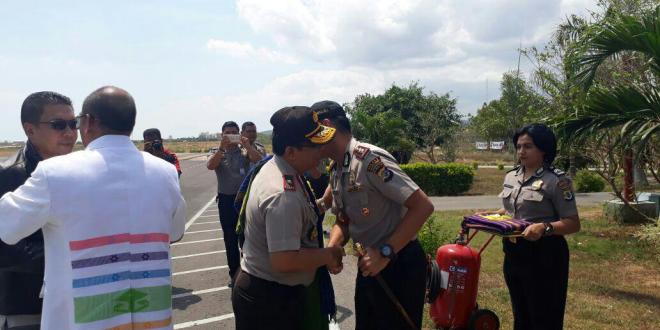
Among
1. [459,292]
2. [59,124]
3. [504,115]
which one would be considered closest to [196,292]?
[459,292]

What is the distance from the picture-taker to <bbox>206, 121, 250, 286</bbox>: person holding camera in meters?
5.41

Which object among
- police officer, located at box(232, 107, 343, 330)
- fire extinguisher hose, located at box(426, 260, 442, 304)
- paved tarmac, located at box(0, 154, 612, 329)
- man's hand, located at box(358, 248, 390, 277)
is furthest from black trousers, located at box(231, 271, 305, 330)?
paved tarmac, located at box(0, 154, 612, 329)

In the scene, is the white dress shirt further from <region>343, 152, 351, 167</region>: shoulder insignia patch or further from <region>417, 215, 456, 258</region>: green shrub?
<region>417, 215, 456, 258</region>: green shrub

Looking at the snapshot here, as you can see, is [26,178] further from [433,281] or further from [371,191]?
[433,281]

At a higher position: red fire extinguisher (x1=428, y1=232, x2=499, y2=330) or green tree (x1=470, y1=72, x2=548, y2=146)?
green tree (x1=470, y1=72, x2=548, y2=146)

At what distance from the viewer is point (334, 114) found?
2.68 metres

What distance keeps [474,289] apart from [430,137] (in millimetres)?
21733

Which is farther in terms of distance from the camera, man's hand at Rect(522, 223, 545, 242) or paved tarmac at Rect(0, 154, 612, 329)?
paved tarmac at Rect(0, 154, 612, 329)

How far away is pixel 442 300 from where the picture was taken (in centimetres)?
384

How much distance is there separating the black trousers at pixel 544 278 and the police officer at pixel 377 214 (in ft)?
3.60

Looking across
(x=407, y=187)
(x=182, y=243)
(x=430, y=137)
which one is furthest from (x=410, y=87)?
(x=407, y=187)

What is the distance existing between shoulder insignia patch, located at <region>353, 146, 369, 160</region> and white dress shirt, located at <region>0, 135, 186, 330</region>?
3.54 feet

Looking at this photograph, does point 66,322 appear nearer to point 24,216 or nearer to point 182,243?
point 24,216

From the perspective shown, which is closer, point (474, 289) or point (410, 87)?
point (474, 289)
